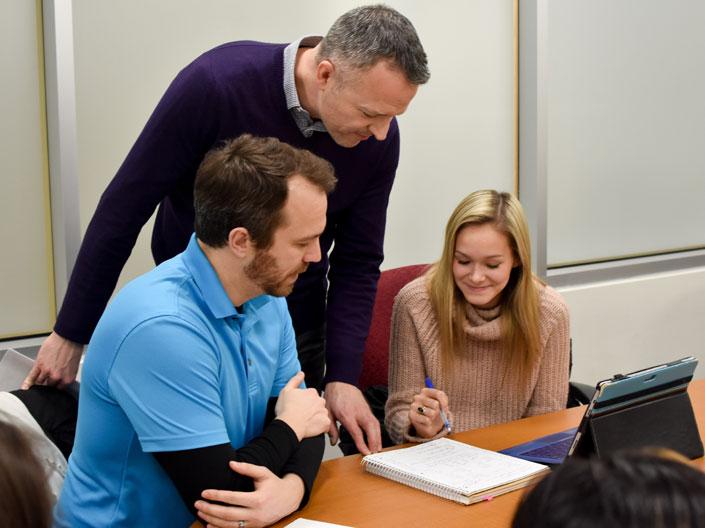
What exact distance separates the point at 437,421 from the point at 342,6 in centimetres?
190

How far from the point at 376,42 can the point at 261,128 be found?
0.36 metres

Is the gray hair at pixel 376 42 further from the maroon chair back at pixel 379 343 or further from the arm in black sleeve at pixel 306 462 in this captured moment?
the maroon chair back at pixel 379 343

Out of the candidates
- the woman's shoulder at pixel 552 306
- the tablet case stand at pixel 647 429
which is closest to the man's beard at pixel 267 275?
the tablet case stand at pixel 647 429

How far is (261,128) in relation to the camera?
6.81 feet

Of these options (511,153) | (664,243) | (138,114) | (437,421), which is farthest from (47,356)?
(664,243)

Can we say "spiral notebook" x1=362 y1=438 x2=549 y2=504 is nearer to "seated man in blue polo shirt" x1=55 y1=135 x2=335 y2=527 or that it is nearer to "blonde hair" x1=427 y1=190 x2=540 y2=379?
"seated man in blue polo shirt" x1=55 y1=135 x2=335 y2=527

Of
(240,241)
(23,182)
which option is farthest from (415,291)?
(23,182)

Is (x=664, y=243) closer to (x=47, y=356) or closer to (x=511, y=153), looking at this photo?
(x=511, y=153)

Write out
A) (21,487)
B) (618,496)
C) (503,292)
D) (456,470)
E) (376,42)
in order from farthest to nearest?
(503,292) → (376,42) → (456,470) → (21,487) → (618,496)

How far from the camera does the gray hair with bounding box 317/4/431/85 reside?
6.18ft

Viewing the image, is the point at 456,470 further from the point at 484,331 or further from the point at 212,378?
the point at 484,331

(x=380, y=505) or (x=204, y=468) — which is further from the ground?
(x=204, y=468)

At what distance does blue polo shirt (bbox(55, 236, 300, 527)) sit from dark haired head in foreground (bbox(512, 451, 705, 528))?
94 centimetres

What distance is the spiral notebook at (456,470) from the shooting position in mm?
1675
